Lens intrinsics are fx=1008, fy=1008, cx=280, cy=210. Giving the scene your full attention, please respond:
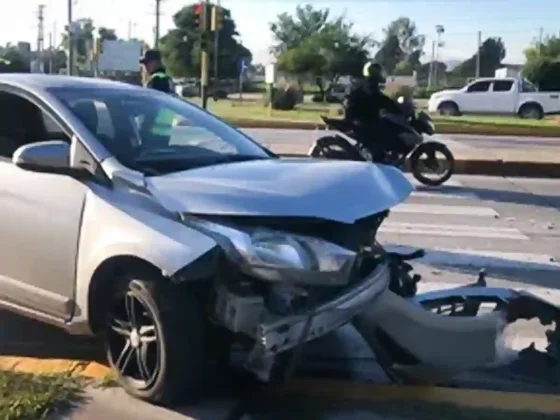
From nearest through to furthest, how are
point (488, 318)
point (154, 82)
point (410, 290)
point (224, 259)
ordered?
1. point (224, 259)
2. point (488, 318)
3. point (410, 290)
4. point (154, 82)

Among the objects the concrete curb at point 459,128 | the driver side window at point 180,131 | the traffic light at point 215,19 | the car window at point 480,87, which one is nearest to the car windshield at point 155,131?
the driver side window at point 180,131

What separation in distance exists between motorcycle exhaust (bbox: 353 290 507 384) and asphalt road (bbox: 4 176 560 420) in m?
0.34

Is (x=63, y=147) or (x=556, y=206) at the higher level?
(x=63, y=147)

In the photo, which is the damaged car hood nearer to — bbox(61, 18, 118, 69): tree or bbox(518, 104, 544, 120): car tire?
bbox(518, 104, 544, 120): car tire

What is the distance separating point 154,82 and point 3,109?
4.57 meters

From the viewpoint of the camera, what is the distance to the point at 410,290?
583 cm

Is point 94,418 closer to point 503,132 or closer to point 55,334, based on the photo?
point 55,334

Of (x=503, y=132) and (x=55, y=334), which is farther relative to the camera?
(x=503, y=132)

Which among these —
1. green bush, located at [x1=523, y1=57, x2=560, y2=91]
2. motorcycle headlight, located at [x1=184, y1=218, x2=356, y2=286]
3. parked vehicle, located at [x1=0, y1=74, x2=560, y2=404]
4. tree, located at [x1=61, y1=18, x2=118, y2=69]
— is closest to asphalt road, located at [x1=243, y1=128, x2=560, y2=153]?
parked vehicle, located at [x1=0, y1=74, x2=560, y2=404]

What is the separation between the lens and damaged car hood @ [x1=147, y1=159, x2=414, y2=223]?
4621mm

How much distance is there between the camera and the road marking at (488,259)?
881 centimetres

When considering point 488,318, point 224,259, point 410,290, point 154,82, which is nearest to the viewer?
point 224,259

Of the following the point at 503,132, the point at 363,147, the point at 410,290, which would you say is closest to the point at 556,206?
the point at 363,147

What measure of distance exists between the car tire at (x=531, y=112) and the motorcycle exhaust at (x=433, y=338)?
3786 centimetres
